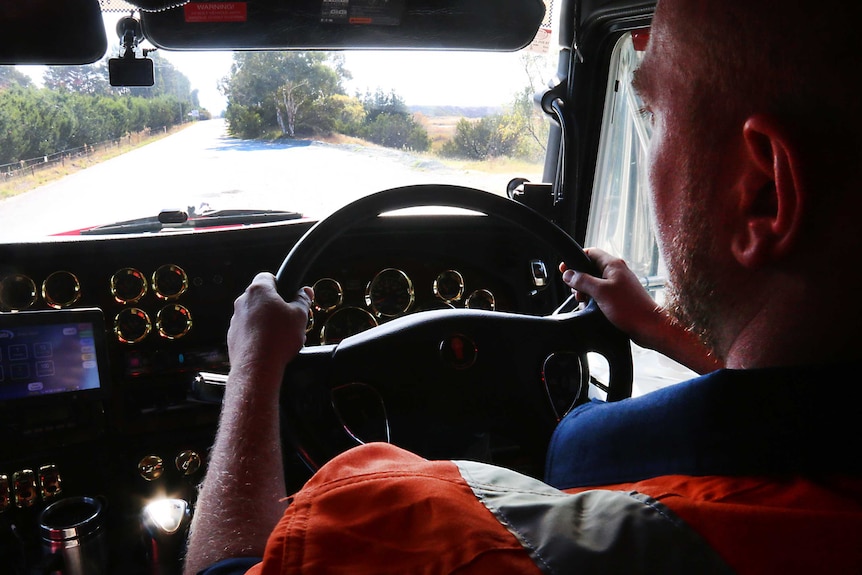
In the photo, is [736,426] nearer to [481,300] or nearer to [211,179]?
[481,300]

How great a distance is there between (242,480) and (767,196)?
0.86 metres

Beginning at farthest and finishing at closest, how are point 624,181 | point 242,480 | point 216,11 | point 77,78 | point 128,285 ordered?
1. point 624,181
2. point 128,285
3. point 77,78
4. point 216,11
5. point 242,480

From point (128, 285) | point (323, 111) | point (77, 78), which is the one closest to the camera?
point (77, 78)

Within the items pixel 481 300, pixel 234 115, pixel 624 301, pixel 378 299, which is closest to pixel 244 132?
pixel 234 115

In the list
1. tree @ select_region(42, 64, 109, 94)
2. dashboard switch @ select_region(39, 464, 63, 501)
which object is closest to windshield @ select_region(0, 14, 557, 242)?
tree @ select_region(42, 64, 109, 94)

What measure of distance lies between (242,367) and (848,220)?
1.00 metres

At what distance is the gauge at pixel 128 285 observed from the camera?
7.79 ft

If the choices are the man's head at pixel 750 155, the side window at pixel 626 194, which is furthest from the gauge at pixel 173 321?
the man's head at pixel 750 155

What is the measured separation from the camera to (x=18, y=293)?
2287 mm

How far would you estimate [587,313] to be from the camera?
159 cm

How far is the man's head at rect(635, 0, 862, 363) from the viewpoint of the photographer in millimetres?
740

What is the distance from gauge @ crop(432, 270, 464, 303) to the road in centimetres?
44

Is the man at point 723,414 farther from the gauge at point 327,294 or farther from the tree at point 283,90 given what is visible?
the tree at point 283,90

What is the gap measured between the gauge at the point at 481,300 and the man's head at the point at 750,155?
1677 mm
